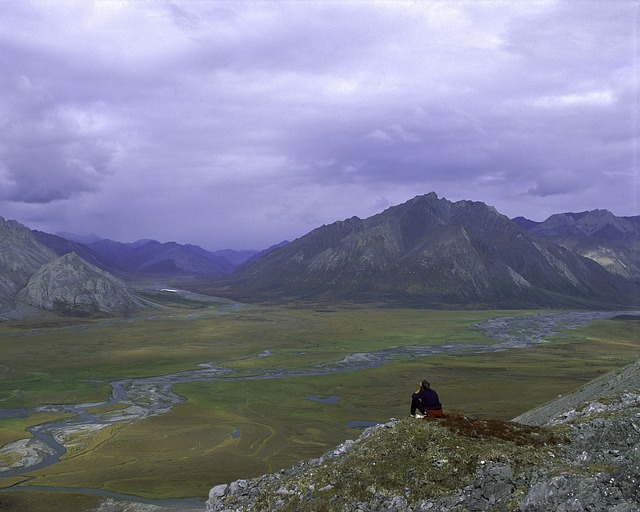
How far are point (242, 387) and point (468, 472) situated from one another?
81.7 meters

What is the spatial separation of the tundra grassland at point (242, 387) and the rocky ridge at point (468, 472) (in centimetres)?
2514

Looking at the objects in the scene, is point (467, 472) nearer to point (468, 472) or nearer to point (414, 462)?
point (468, 472)

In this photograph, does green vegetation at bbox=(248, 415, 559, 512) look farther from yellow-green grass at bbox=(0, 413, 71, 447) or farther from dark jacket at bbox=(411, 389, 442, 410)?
yellow-green grass at bbox=(0, 413, 71, 447)

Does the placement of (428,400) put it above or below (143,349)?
above

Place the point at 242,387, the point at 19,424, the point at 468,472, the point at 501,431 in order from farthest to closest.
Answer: the point at 242,387 → the point at 19,424 → the point at 501,431 → the point at 468,472

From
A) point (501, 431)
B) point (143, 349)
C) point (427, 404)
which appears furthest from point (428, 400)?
point (143, 349)

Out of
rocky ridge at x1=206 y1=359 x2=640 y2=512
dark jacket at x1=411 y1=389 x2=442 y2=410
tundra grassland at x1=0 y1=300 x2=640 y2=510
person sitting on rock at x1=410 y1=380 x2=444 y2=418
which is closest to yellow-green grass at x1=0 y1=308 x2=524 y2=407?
tundra grassland at x1=0 y1=300 x2=640 y2=510

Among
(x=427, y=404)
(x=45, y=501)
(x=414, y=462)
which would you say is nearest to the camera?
(x=414, y=462)

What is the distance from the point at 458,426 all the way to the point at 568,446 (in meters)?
5.34

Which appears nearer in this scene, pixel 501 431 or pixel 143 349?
pixel 501 431

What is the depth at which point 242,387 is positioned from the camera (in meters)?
99.9

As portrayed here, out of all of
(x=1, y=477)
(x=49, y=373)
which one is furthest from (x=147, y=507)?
(x=49, y=373)

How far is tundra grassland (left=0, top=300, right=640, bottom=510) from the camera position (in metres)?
54.9

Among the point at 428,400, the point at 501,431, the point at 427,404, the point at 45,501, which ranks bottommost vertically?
the point at 45,501
